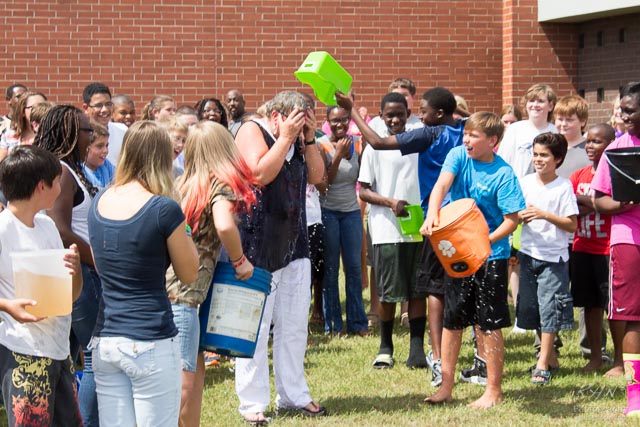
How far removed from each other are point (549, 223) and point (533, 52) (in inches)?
297

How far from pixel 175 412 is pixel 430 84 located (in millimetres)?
10585

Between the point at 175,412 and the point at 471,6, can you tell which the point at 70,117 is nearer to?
the point at 175,412

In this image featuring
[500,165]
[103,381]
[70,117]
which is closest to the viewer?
[103,381]

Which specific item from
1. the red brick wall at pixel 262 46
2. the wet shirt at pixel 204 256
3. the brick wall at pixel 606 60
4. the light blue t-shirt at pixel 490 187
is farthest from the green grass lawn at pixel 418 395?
the red brick wall at pixel 262 46

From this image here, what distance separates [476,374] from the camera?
7.20 metres

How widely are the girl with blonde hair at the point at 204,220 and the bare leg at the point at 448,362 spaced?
5.97 ft

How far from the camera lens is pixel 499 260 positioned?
6.38 m

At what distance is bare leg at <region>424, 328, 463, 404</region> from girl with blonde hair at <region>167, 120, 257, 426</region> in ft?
5.97

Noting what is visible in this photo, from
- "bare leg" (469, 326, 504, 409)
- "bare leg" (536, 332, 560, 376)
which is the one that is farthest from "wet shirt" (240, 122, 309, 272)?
"bare leg" (536, 332, 560, 376)

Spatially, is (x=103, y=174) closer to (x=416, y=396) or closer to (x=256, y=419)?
(x=256, y=419)

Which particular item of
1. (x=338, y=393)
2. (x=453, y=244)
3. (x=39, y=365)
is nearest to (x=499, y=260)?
(x=453, y=244)

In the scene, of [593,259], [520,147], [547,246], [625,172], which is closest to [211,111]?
[520,147]

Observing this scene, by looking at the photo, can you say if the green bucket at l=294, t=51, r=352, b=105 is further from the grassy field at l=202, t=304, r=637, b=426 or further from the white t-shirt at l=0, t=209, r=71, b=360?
the white t-shirt at l=0, t=209, r=71, b=360

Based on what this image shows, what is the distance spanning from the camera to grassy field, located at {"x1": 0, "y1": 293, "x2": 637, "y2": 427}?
20.3ft
